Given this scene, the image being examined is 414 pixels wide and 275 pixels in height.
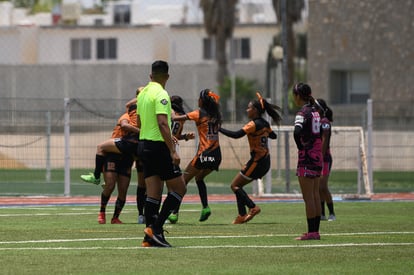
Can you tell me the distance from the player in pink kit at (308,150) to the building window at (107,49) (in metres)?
49.0

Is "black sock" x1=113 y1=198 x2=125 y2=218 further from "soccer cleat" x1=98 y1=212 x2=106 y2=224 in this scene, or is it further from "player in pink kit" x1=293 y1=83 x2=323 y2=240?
"player in pink kit" x1=293 y1=83 x2=323 y2=240

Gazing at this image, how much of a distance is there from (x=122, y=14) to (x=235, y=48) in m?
13.6

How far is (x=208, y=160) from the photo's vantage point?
19469mm

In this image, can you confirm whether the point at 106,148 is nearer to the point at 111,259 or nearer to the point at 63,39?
the point at 111,259

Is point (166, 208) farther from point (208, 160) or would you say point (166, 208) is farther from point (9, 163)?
point (9, 163)

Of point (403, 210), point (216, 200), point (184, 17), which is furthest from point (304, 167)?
point (184, 17)

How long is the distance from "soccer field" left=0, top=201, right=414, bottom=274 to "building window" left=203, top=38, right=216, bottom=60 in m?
43.4

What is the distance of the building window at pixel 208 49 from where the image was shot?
64312mm

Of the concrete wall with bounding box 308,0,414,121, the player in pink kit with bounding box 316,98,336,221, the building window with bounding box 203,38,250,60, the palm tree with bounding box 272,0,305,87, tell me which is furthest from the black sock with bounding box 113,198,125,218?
the building window with bounding box 203,38,250,60

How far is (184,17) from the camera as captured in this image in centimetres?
7038

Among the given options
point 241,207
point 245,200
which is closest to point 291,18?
point 245,200

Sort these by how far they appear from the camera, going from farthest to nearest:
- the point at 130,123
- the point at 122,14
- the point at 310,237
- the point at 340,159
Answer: the point at 122,14 → the point at 340,159 → the point at 130,123 → the point at 310,237

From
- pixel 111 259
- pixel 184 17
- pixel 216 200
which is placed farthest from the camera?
pixel 184 17

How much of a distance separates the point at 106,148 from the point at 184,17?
51650mm
